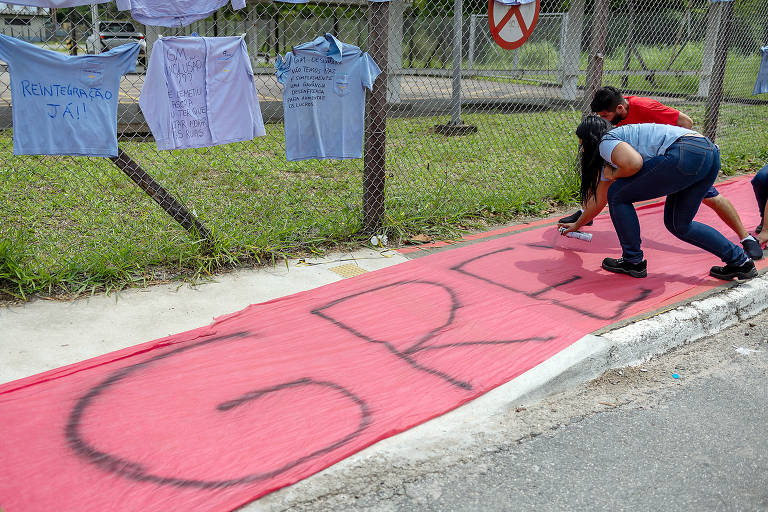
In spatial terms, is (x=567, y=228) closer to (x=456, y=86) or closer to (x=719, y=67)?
(x=719, y=67)

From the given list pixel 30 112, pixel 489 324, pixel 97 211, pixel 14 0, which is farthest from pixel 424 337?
pixel 97 211

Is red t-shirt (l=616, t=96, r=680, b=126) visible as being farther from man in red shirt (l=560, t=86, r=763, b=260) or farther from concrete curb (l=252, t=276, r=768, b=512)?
concrete curb (l=252, t=276, r=768, b=512)

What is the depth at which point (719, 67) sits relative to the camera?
7.16 m

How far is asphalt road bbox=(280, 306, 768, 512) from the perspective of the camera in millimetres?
2344

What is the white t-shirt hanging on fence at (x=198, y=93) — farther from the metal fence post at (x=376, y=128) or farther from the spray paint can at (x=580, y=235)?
the spray paint can at (x=580, y=235)

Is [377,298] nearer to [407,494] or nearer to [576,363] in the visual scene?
[576,363]

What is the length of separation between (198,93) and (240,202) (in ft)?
5.79

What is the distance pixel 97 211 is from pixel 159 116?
186cm

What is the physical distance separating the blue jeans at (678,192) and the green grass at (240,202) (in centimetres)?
148

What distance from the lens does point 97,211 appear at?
17.6 feet

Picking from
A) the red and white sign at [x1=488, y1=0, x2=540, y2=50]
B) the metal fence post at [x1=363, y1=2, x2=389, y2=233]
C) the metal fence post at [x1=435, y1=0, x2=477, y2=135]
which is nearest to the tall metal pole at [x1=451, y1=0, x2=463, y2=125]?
the metal fence post at [x1=435, y1=0, x2=477, y2=135]

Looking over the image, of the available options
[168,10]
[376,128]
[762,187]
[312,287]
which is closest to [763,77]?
[762,187]

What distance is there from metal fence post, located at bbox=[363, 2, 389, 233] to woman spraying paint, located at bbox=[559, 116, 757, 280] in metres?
1.38

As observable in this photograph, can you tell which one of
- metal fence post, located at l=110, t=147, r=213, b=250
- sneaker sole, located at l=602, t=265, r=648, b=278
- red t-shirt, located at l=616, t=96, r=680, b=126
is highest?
red t-shirt, located at l=616, t=96, r=680, b=126
